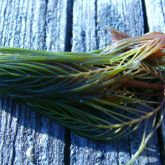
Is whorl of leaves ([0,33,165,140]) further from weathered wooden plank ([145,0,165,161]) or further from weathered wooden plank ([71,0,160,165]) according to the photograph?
weathered wooden plank ([145,0,165,161])

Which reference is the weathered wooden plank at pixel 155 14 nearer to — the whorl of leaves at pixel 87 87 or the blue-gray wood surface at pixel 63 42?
the blue-gray wood surface at pixel 63 42

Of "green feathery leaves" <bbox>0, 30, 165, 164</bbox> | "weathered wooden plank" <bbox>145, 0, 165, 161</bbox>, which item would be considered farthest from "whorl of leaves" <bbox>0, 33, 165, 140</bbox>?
"weathered wooden plank" <bbox>145, 0, 165, 161</bbox>

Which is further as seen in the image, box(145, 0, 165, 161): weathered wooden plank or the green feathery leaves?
box(145, 0, 165, 161): weathered wooden plank

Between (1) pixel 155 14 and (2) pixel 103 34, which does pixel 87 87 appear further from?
(1) pixel 155 14

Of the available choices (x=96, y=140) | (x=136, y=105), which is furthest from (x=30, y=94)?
(x=136, y=105)

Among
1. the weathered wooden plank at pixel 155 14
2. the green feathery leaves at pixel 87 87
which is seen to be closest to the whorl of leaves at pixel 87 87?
the green feathery leaves at pixel 87 87

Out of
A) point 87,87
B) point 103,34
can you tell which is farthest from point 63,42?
point 87,87

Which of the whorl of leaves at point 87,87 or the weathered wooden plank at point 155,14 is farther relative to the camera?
the weathered wooden plank at point 155,14
